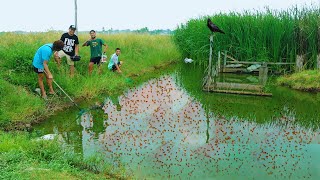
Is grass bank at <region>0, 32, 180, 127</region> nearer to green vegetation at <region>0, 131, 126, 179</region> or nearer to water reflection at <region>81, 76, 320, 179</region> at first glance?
water reflection at <region>81, 76, 320, 179</region>

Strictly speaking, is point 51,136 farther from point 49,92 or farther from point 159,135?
point 49,92

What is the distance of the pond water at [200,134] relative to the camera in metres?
5.85

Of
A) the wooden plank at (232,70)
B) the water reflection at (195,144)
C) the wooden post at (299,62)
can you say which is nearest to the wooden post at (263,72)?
the water reflection at (195,144)

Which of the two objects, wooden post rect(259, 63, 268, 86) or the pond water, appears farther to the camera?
wooden post rect(259, 63, 268, 86)

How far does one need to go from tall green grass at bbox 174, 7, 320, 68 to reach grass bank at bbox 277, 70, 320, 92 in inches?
76.4

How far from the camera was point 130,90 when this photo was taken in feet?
38.4

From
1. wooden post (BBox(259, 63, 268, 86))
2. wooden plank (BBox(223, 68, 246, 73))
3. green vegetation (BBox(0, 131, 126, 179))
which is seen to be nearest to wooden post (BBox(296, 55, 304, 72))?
wooden plank (BBox(223, 68, 246, 73))

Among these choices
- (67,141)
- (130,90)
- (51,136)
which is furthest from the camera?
(130,90)

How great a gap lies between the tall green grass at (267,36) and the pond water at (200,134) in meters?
4.34

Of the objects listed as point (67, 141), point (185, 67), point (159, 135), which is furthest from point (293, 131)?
point (185, 67)

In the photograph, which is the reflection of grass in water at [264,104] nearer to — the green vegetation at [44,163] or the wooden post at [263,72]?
the wooden post at [263,72]

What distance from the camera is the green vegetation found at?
459 cm

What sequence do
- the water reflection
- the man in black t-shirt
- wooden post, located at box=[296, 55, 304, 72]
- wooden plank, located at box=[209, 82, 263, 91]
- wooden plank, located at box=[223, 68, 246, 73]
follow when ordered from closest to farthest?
1. the water reflection
2. the man in black t-shirt
3. wooden plank, located at box=[209, 82, 263, 91]
4. wooden post, located at box=[296, 55, 304, 72]
5. wooden plank, located at box=[223, 68, 246, 73]

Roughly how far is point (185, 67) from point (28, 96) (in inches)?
448
